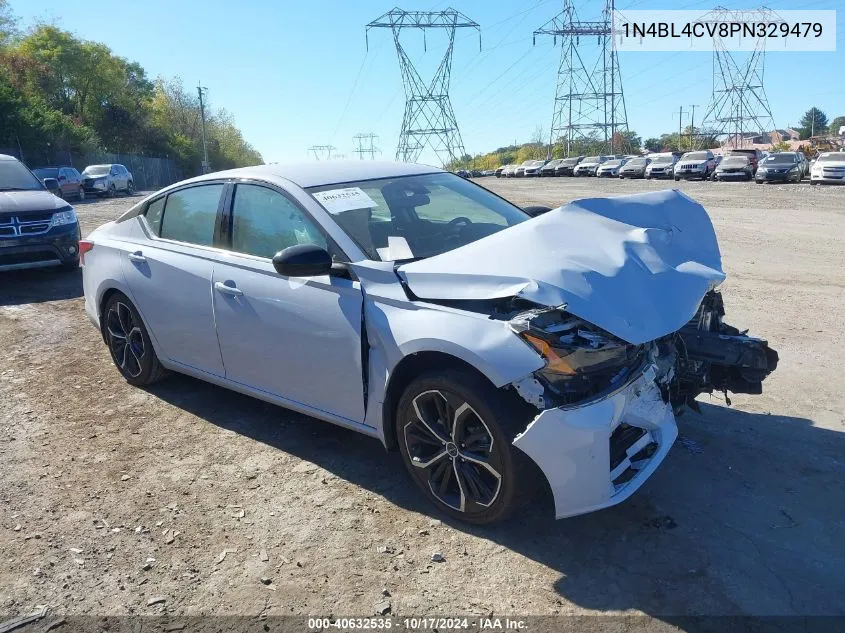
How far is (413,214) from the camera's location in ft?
13.6

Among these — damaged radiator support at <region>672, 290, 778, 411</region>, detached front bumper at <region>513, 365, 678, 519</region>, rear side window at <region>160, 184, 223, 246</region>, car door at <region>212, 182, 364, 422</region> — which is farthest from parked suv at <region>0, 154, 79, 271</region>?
damaged radiator support at <region>672, 290, 778, 411</region>

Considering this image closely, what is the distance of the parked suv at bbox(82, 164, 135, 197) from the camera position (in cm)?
3428

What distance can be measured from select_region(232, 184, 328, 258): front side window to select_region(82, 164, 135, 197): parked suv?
33870 mm

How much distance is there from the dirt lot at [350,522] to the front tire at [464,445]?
6.2 inches

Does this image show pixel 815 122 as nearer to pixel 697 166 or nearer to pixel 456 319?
pixel 697 166

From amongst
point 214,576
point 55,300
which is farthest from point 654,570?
point 55,300

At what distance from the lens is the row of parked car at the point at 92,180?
29516mm

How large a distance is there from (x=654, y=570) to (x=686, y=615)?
0.28 metres

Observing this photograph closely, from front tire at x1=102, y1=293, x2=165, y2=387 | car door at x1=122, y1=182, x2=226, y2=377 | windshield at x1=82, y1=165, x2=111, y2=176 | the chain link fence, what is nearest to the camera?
car door at x1=122, y1=182, x2=226, y2=377

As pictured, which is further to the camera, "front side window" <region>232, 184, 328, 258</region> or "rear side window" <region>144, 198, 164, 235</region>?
"rear side window" <region>144, 198, 164, 235</region>

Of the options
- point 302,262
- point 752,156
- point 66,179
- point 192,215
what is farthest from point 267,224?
point 752,156

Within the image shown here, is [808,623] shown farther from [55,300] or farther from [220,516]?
[55,300]

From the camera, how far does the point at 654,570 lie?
9.49 feet

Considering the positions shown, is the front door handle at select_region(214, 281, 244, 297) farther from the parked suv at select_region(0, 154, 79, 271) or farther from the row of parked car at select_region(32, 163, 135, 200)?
the row of parked car at select_region(32, 163, 135, 200)
